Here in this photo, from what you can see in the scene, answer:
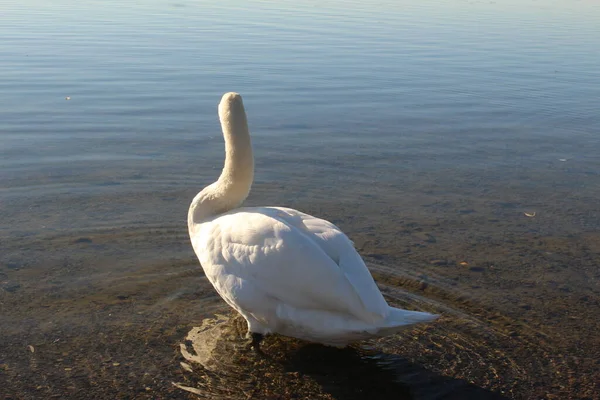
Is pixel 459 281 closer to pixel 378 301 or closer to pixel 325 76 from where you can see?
pixel 378 301

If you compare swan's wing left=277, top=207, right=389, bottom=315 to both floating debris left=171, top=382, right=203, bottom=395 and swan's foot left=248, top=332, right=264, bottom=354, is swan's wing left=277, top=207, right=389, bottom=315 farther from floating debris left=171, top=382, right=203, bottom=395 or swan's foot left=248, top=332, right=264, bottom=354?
floating debris left=171, top=382, right=203, bottom=395

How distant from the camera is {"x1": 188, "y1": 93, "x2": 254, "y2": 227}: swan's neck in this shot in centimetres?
644

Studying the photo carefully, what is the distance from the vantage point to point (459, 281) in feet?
23.1

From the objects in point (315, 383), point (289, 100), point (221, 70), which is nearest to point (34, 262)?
point (315, 383)

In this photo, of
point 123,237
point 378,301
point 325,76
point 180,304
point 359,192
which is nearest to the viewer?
point 378,301

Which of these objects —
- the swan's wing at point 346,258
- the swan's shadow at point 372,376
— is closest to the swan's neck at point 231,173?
the swan's wing at point 346,258

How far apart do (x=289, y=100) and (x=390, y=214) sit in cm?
627

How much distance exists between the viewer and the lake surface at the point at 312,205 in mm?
5617

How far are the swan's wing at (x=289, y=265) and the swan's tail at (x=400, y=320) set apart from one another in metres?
0.08

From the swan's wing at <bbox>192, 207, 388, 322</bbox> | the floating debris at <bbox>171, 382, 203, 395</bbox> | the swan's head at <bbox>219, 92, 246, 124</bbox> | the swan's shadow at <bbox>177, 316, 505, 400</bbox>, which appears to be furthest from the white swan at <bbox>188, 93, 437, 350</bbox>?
the swan's head at <bbox>219, 92, 246, 124</bbox>

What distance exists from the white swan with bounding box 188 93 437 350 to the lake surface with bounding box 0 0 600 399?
44cm

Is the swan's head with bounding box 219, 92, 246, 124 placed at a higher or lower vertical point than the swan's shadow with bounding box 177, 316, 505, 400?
higher

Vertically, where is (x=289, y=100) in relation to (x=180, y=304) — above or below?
above

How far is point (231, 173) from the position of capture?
6.50 meters
